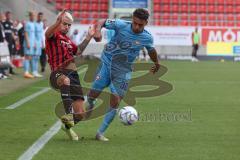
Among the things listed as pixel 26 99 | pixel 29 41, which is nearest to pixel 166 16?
pixel 29 41

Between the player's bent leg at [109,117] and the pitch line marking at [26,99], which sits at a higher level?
the player's bent leg at [109,117]

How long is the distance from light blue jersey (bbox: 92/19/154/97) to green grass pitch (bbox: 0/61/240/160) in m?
0.79

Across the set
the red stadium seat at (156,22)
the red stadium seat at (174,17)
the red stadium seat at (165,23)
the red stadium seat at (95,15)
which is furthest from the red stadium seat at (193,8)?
the red stadium seat at (95,15)

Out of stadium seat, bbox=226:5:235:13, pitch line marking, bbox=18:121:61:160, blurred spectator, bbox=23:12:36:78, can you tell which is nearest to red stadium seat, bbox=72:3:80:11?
stadium seat, bbox=226:5:235:13

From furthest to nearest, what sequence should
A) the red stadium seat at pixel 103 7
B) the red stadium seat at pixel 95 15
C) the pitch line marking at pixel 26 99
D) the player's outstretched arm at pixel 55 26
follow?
the red stadium seat at pixel 103 7
the red stadium seat at pixel 95 15
the pitch line marking at pixel 26 99
the player's outstretched arm at pixel 55 26

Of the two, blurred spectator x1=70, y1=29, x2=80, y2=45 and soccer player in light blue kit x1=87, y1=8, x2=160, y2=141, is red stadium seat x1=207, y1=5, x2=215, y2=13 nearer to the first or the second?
blurred spectator x1=70, y1=29, x2=80, y2=45

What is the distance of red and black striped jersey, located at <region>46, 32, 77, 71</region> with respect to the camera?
932 centimetres

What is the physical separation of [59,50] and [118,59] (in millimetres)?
844

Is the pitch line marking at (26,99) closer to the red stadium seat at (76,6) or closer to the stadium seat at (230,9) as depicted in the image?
the red stadium seat at (76,6)

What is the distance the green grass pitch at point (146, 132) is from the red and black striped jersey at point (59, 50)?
3.53 feet

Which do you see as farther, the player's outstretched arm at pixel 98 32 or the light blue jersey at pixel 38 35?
the light blue jersey at pixel 38 35

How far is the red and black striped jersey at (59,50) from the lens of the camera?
367 inches

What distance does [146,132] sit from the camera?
1023 centimetres

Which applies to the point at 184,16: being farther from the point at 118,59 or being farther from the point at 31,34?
the point at 118,59
